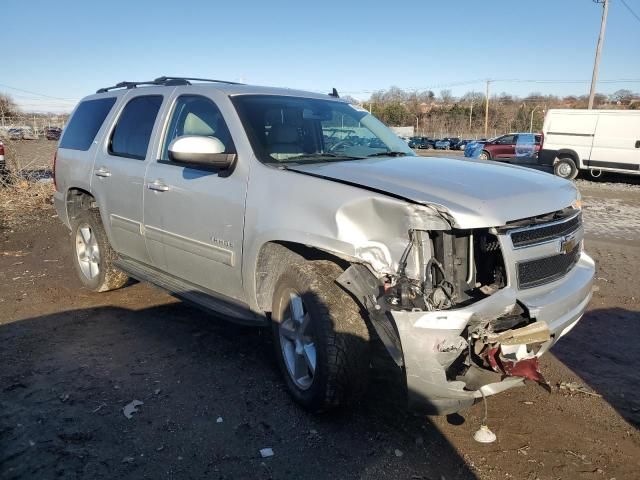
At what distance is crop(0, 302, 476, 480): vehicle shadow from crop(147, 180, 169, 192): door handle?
4.00ft

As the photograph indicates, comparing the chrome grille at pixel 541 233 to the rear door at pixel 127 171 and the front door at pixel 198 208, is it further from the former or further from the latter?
the rear door at pixel 127 171

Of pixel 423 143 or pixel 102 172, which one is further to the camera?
pixel 423 143

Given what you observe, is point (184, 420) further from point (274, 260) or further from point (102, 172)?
point (102, 172)

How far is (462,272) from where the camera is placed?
8.77 ft

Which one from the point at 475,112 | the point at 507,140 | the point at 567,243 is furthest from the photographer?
the point at 475,112

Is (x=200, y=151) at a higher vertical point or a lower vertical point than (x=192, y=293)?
higher

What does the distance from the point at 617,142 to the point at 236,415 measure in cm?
1759

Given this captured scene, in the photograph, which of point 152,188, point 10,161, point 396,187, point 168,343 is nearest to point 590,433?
point 396,187

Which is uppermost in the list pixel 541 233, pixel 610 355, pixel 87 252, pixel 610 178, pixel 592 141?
pixel 541 233

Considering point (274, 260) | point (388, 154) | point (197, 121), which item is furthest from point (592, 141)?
point (274, 260)

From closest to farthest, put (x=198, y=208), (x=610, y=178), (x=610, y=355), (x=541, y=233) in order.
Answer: (x=541, y=233), (x=198, y=208), (x=610, y=355), (x=610, y=178)

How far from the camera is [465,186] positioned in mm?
2742

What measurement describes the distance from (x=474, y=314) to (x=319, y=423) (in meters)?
1.21

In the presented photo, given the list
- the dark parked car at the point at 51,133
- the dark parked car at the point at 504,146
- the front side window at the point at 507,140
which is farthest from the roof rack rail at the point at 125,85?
the dark parked car at the point at 51,133
